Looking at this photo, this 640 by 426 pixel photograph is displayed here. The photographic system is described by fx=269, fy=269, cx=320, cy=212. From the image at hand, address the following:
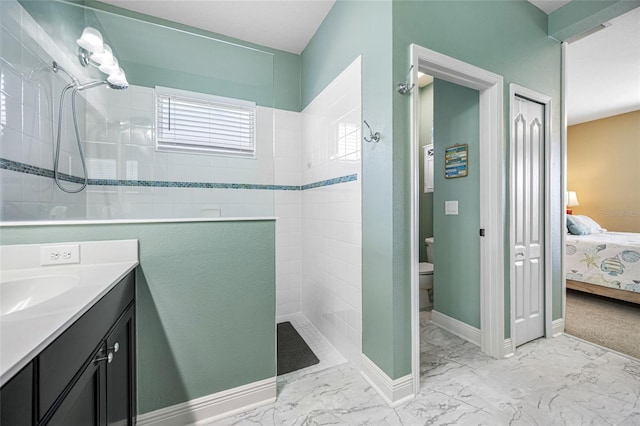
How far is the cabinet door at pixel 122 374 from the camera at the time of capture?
98 cm

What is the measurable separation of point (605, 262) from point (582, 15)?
2562mm

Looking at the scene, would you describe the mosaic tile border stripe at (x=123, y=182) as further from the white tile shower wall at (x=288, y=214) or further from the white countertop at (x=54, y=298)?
the white tile shower wall at (x=288, y=214)

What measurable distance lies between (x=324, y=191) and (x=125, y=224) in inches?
57.8

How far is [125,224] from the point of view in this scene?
126 cm

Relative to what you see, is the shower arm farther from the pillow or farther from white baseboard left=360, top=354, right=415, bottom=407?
the pillow

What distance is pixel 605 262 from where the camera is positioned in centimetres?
300

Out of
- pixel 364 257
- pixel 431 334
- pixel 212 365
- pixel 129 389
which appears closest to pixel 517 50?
pixel 364 257

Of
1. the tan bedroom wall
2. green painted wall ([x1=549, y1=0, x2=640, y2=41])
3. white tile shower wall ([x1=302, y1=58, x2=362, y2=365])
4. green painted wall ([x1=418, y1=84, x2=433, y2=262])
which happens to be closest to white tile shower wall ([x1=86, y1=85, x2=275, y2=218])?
white tile shower wall ([x1=302, y1=58, x2=362, y2=365])

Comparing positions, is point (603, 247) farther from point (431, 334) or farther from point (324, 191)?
point (324, 191)

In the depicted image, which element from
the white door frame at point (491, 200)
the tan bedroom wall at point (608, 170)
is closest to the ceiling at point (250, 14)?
the white door frame at point (491, 200)

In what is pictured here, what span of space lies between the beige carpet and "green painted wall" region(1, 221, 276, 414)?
2652mm

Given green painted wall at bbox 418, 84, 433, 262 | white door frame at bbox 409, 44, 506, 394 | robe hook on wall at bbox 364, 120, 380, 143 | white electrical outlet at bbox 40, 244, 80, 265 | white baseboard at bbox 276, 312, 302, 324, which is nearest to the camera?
white electrical outlet at bbox 40, 244, 80, 265

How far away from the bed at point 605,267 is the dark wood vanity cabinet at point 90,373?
13.4 ft

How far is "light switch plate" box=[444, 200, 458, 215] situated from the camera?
7.49ft
